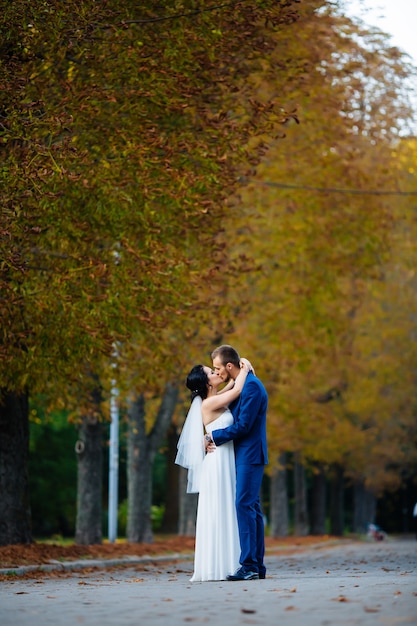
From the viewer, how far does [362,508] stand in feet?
213

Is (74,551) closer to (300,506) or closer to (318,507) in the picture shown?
(300,506)

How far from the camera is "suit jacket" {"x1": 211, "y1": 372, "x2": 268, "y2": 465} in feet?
42.1

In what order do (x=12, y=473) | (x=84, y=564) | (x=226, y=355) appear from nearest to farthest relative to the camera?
(x=226, y=355) < (x=84, y=564) < (x=12, y=473)

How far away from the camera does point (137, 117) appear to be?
17.4 metres

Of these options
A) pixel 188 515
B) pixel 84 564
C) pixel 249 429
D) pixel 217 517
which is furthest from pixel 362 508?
pixel 249 429

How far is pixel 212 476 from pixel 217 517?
0.43m

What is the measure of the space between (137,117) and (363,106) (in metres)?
14.9

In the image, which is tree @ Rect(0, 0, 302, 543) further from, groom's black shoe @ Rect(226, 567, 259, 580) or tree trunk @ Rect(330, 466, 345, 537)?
tree trunk @ Rect(330, 466, 345, 537)

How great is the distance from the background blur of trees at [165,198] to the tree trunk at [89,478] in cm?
4

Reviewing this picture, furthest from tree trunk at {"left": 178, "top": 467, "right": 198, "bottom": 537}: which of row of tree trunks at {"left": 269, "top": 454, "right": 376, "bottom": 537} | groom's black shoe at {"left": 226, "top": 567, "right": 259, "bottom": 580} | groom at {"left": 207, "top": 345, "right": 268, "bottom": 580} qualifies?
groom's black shoe at {"left": 226, "top": 567, "right": 259, "bottom": 580}

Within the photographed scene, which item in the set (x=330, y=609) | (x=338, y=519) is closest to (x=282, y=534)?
(x=338, y=519)

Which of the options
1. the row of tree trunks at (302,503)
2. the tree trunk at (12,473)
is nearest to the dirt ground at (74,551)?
the tree trunk at (12,473)

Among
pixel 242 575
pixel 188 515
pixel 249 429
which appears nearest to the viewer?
pixel 242 575

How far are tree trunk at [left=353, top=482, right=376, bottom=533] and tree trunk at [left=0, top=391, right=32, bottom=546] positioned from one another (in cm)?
4323
